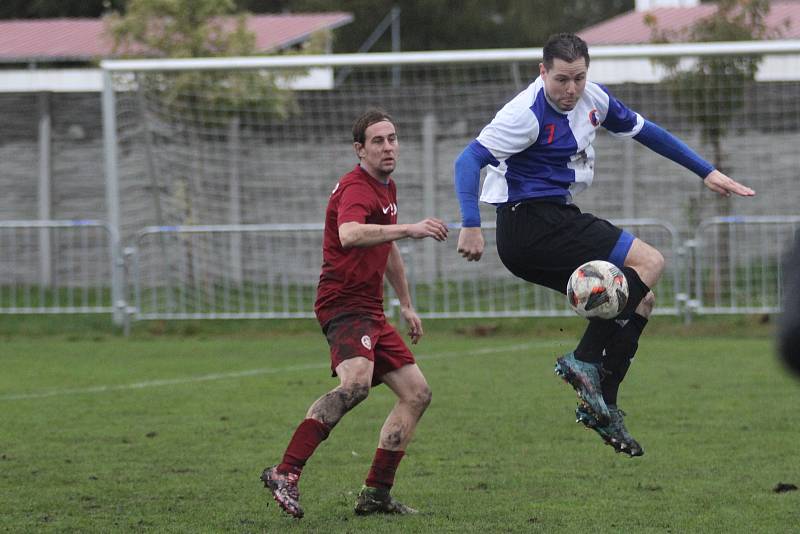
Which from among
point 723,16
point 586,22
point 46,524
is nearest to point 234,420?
point 46,524

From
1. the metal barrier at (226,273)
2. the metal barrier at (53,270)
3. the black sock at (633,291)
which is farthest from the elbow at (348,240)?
the metal barrier at (53,270)

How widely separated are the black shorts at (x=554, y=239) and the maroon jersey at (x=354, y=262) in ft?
2.07

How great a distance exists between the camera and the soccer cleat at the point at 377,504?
22.5ft

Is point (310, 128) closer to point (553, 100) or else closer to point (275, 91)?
point (275, 91)

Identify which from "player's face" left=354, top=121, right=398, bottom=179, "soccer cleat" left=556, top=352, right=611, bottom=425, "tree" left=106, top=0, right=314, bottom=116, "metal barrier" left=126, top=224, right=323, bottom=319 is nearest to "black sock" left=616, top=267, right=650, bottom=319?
"soccer cleat" left=556, top=352, right=611, bottom=425

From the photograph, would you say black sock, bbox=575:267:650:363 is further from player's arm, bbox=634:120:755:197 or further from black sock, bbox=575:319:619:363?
player's arm, bbox=634:120:755:197

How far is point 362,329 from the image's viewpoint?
6.83m

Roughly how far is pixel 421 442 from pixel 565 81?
341cm

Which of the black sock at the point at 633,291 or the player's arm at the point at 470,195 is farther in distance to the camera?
the black sock at the point at 633,291

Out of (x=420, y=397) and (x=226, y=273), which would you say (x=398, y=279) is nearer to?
(x=420, y=397)

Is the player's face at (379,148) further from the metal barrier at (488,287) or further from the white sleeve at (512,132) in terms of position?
the metal barrier at (488,287)

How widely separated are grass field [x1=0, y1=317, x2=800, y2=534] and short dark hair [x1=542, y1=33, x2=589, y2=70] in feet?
6.25

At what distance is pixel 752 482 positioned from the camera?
24.5 feet

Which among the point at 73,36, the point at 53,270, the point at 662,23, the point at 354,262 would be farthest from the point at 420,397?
the point at 73,36
